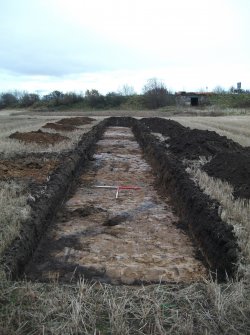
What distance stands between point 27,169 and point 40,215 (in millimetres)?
3801

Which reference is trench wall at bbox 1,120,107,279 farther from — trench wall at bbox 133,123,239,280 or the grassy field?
trench wall at bbox 133,123,239,280

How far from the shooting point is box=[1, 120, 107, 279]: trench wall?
5.25 m

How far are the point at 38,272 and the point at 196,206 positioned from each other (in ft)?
10.4

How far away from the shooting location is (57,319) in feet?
12.3

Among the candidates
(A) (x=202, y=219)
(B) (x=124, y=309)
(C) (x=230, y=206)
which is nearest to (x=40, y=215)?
(A) (x=202, y=219)

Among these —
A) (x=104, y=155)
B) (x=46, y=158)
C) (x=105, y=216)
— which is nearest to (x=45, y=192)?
(x=105, y=216)

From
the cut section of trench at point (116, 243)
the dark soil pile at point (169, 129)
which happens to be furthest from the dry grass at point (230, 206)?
the dark soil pile at point (169, 129)

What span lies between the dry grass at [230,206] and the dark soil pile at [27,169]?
3.55m

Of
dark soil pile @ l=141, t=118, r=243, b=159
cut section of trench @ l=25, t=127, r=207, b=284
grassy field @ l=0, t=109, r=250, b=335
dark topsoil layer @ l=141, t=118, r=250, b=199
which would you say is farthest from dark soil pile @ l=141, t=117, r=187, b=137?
grassy field @ l=0, t=109, r=250, b=335

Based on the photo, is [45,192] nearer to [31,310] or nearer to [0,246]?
[0,246]

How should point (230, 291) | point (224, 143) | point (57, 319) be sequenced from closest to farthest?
1. point (57, 319)
2. point (230, 291)
3. point (224, 143)

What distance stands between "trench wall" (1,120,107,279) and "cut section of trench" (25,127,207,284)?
206mm

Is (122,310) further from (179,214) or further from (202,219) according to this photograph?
(179,214)

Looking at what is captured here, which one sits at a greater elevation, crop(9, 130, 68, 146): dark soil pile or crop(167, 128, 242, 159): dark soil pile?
crop(9, 130, 68, 146): dark soil pile
